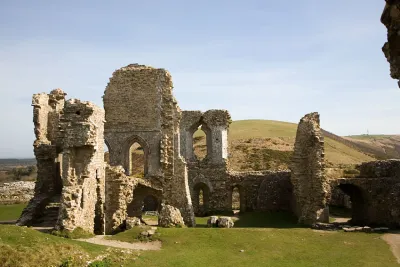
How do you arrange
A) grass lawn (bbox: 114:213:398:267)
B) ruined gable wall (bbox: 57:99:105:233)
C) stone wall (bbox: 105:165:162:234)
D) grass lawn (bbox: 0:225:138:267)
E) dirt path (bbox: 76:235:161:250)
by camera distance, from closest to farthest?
grass lawn (bbox: 0:225:138:267)
grass lawn (bbox: 114:213:398:267)
dirt path (bbox: 76:235:161:250)
ruined gable wall (bbox: 57:99:105:233)
stone wall (bbox: 105:165:162:234)

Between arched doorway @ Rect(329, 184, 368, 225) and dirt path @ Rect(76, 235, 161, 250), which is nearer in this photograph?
dirt path @ Rect(76, 235, 161, 250)

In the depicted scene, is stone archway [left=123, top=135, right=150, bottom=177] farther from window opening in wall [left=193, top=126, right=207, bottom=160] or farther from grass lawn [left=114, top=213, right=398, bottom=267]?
window opening in wall [left=193, top=126, right=207, bottom=160]

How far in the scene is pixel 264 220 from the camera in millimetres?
28500

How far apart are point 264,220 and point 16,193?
2657cm

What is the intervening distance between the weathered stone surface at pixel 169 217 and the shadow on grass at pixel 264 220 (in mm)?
2791

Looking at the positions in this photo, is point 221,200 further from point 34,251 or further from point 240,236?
point 34,251

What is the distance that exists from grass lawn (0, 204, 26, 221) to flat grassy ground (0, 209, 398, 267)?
12.6m

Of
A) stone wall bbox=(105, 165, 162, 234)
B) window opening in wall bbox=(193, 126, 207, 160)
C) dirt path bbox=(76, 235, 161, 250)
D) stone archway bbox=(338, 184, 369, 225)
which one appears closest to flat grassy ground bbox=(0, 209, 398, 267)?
dirt path bbox=(76, 235, 161, 250)

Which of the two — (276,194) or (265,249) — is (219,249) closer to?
(265,249)

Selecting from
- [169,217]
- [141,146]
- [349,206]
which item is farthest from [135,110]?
[349,206]

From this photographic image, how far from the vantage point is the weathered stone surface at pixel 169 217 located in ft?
73.1

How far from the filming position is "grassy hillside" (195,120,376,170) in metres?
49.4

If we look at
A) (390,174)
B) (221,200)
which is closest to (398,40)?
(390,174)

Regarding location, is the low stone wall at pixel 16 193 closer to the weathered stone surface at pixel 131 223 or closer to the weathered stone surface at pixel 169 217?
the weathered stone surface at pixel 131 223
